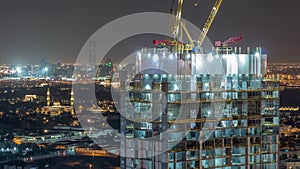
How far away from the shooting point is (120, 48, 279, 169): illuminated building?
9.02 metres

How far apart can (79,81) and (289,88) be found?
3629 centimetres

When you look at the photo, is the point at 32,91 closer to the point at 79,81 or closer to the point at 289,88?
the point at 79,81

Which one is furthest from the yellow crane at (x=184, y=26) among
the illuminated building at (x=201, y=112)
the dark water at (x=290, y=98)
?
the dark water at (x=290, y=98)

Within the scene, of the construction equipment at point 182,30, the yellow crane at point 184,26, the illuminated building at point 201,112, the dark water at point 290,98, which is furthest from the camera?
the dark water at point 290,98

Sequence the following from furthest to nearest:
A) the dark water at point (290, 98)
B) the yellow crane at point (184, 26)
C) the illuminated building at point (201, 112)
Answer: the dark water at point (290, 98) < the yellow crane at point (184, 26) < the illuminated building at point (201, 112)

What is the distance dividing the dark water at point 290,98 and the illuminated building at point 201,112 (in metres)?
66.0

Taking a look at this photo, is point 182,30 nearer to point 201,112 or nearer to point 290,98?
point 201,112

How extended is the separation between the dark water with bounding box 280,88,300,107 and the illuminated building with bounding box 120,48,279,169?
216 ft

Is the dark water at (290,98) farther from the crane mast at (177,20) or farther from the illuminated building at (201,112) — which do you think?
the illuminated building at (201,112)

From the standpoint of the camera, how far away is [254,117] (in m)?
9.84

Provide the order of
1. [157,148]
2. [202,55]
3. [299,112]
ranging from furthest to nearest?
[299,112], [202,55], [157,148]

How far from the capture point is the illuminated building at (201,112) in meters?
9.02

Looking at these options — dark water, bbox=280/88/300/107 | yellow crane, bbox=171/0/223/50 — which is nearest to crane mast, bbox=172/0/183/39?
yellow crane, bbox=171/0/223/50

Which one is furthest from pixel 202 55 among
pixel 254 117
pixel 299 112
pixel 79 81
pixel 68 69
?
pixel 68 69
